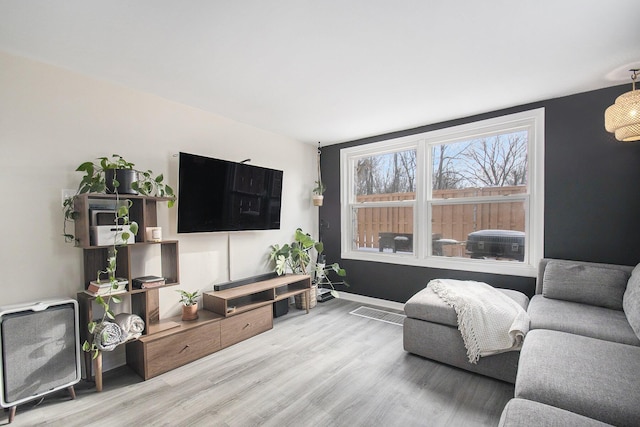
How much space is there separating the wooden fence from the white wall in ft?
6.92

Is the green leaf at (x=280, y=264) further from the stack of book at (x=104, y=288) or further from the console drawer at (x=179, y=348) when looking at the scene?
the stack of book at (x=104, y=288)

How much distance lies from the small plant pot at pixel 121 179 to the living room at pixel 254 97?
0.31m

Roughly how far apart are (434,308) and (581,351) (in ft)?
3.18

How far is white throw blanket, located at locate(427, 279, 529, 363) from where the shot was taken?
204 cm

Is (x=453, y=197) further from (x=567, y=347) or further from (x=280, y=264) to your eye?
(x=280, y=264)

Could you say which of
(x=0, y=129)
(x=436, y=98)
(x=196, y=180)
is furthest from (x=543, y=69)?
(x=0, y=129)

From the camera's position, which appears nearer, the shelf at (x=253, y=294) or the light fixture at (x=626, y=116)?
the light fixture at (x=626, y=116)

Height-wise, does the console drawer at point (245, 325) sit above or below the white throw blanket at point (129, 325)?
below

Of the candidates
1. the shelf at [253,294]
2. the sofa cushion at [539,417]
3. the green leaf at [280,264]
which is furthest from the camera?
the green leaf at [280,264]

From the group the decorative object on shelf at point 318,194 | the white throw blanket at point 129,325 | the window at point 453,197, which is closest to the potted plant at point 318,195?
the decorative object on shelf at point 318,194

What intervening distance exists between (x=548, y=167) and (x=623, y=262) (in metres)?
1.00

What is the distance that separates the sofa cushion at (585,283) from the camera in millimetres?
2258

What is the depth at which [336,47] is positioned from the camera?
1.89m

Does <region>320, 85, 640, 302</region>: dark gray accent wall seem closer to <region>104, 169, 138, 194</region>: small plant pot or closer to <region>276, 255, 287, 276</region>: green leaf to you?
<region>276, 255, 287, 276</region>: green leaf
